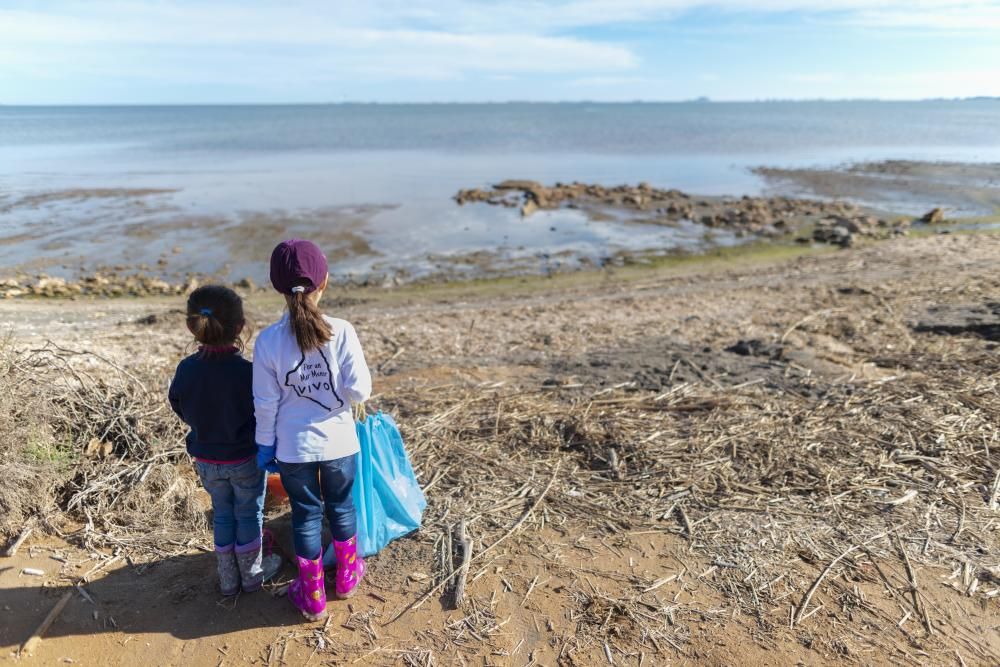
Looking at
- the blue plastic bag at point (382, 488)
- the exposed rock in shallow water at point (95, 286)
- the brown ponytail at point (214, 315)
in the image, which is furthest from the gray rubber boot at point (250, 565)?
the exposed rock in shallow water at point (95, 286)

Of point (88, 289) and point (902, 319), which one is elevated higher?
point (902, 319)

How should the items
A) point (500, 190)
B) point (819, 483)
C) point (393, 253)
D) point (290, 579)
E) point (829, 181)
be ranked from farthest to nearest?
point (829, 181) < point (500, 190) < point (393, 253) < point (819, 483) < point (290, 579)

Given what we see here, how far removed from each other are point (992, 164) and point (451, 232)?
37424 millimetres

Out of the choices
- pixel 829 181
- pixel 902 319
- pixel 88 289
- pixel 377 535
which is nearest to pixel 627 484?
pixel 377 535

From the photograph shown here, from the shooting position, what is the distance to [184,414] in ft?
10.6

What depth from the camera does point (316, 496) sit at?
10.8ft

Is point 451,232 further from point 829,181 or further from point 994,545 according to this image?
point 829,181

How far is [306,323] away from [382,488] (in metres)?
1.32

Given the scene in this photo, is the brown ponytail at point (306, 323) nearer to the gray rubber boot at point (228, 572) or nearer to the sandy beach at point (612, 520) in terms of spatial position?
the gray rubber boot at point (228, 572)

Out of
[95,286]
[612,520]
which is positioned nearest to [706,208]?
[95,286]

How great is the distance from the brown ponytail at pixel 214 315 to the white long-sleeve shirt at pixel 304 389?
18 cm

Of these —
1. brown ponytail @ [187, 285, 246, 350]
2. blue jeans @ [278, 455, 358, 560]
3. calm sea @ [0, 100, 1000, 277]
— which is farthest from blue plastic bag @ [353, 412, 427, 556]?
calm sea @ [0, 100, 1000, 277]

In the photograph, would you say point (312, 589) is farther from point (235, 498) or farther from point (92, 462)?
point (92, 462)

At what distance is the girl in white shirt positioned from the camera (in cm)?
294
